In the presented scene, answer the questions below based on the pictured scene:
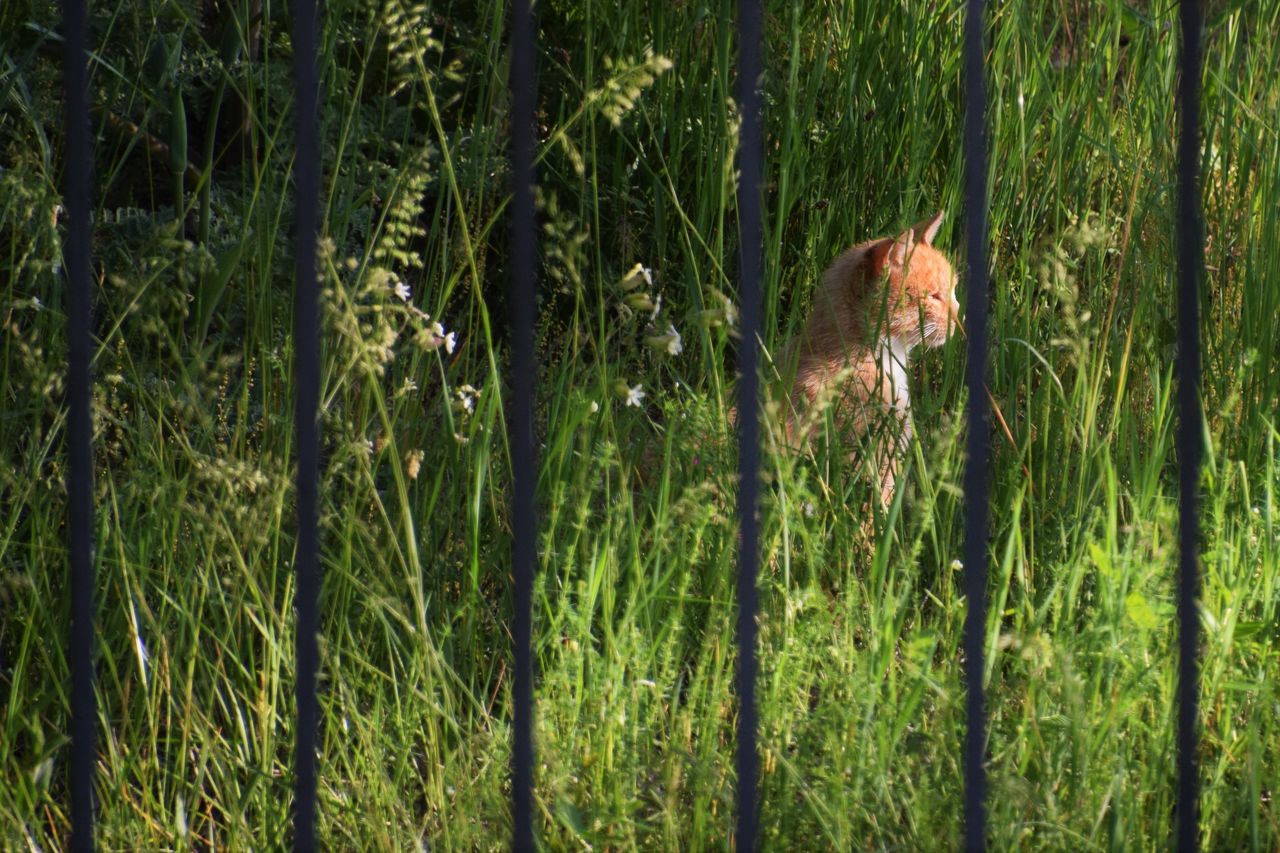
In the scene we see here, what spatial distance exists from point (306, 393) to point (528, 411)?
0.60 ft

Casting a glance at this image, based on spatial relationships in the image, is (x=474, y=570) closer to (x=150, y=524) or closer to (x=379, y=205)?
(x=150, y=524)

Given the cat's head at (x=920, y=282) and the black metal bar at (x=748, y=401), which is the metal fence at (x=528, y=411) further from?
the cat's head at (x=920, y=282)

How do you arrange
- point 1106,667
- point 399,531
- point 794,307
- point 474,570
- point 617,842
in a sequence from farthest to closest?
point 794,307 → point 399,531 → point 474,570 → point 1106,667 → point 617,842

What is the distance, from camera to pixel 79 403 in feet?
3.98

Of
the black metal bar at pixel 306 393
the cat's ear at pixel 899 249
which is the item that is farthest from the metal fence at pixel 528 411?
the cat's ear at pixel 899 249

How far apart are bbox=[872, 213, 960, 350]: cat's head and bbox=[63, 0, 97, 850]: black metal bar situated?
174 cm

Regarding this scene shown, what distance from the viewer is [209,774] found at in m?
1.70

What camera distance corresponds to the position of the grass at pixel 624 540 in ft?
5.23

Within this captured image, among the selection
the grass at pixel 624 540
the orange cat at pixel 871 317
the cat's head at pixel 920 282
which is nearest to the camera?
the grass at pixel 624 540

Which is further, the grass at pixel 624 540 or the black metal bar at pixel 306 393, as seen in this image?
the grass at pixel 624 540

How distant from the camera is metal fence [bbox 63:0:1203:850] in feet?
3.84

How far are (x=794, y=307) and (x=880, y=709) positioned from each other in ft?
4.47

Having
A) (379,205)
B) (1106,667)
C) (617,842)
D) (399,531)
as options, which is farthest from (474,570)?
(379,205)

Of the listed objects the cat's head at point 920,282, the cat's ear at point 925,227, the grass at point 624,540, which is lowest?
the grass at point 624,540
